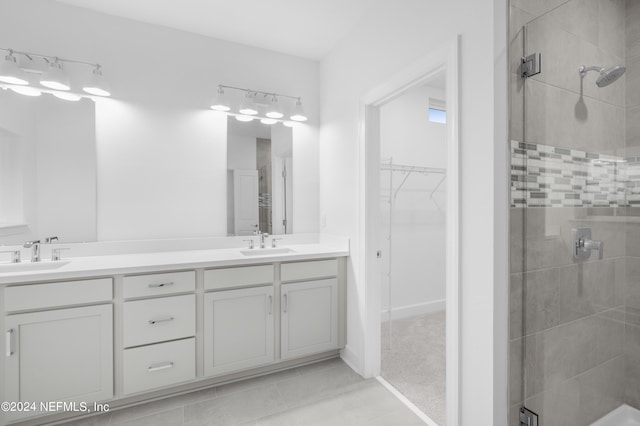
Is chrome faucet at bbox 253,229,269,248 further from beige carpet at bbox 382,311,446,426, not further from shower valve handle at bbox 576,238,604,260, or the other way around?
shower valve handle at bbox 576,238,604,260

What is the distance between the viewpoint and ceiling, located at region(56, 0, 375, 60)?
83.7 inches

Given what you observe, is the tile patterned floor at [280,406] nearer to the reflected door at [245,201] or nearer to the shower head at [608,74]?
the reflected door at [245,201]

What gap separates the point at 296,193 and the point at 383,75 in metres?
1.27

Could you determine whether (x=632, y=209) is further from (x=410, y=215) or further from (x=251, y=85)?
(x=251, y=85)

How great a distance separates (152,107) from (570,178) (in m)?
2.65

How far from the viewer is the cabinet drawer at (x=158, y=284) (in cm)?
182

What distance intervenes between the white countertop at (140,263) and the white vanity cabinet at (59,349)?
65mm

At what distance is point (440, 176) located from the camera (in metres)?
3.46

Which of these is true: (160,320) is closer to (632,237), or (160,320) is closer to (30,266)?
(30,266)

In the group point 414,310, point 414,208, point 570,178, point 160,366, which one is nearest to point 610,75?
point 570,178

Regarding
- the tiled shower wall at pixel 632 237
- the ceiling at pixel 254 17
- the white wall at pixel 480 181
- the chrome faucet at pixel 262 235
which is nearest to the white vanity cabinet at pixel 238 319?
the chrome faucet at pixel 262 235

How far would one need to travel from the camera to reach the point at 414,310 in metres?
3.37

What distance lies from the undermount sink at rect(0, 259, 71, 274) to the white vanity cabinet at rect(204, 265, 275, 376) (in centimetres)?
94

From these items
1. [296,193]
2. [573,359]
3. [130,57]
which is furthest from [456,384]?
[130,57]
